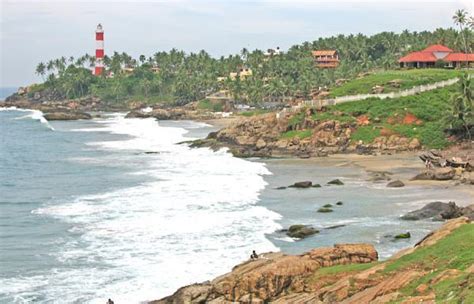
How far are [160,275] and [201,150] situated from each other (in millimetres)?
51674

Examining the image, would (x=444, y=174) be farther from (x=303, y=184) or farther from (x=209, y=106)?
(x=209, y=106)

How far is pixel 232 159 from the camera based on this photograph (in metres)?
73.8

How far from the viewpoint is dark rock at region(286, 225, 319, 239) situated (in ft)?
122

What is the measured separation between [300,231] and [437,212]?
8.37 metres

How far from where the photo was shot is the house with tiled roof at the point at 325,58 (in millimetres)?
169375

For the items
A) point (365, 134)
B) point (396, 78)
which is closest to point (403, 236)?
point (365, 134)

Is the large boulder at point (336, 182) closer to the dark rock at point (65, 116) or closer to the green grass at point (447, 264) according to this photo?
the green grass at point (447, 264)

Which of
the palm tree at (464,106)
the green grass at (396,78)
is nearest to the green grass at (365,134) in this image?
the palm tree at (464,106)

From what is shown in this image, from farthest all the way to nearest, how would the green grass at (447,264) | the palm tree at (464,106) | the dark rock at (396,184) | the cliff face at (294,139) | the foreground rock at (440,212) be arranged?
the cliff face at (294,139) < the palm tree at (464,106) < the dark rock at (396,184) < the foreground rock at (440,212) < the green grass at (447,264)

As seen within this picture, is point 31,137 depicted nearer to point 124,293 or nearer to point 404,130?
point 404,130

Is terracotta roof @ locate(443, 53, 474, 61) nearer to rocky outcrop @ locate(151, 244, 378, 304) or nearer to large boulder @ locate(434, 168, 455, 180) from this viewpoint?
large boulder @ locate(434, 168, 455, 180)

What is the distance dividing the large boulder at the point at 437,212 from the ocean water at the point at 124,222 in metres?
7.74

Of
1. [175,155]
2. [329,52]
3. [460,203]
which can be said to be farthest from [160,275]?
[329,52]

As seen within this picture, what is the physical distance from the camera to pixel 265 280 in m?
24.5
